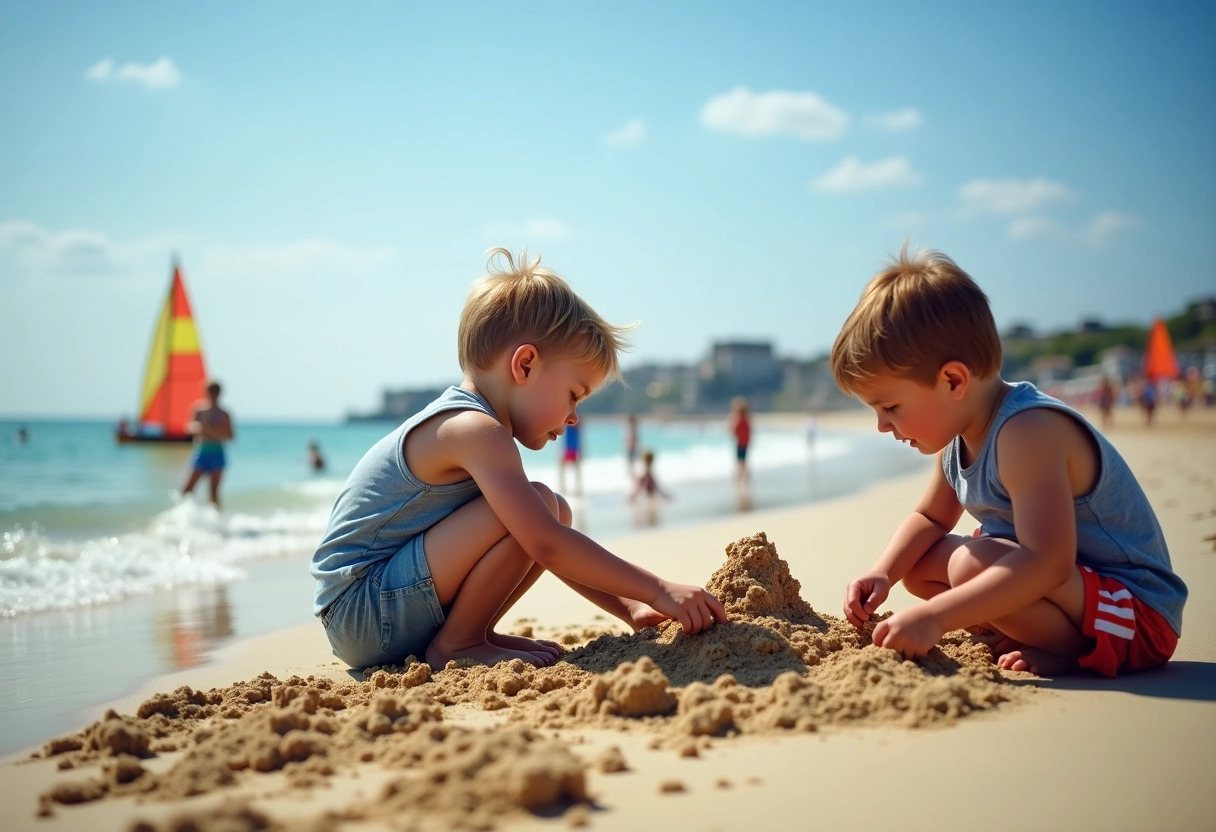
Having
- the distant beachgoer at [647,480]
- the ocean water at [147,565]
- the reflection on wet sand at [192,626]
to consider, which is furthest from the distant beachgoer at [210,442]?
the reflection on wet sand at [192,626]

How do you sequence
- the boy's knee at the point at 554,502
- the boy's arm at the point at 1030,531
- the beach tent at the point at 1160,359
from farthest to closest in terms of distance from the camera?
the beach tent at the point at 1160,359, the boy's knee at the point at 554,502, the boy's arm at the point at 1030,531

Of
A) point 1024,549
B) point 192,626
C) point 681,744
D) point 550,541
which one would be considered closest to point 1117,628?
point 1024,549

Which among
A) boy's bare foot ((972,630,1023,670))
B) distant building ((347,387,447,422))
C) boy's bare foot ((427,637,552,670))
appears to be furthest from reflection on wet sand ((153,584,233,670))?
distant building ((347,387,447,422))

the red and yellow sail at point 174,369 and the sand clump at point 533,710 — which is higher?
the red and yellow sail at point 174,369

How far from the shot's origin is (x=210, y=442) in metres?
11.0

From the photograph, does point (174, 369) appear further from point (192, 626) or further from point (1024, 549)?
point (1024, 549)

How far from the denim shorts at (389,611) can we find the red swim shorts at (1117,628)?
201 cm

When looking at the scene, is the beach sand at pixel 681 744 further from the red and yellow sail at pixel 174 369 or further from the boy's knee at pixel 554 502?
the red and yellow sail at pixel 174 369

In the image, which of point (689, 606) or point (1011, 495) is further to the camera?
point (689, 606)

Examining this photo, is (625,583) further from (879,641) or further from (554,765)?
(554,765)

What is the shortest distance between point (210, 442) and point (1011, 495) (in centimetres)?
1031

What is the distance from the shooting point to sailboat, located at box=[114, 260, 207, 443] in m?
19.8

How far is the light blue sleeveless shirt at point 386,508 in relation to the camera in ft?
10.0

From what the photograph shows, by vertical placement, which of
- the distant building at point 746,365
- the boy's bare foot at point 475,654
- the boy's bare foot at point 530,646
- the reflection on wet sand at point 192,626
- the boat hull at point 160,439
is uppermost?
the distant building at point 746,365
